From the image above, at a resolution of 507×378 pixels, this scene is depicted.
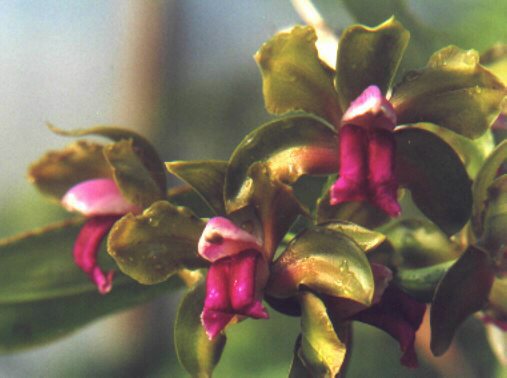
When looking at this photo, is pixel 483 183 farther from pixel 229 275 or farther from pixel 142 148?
pixel 142 148

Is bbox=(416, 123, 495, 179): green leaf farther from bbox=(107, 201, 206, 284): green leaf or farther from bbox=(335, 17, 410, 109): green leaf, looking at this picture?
bbox=(107, 201, 206, 284): green leaf

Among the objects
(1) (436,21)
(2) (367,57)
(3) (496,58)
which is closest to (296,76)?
(2) (367,57)

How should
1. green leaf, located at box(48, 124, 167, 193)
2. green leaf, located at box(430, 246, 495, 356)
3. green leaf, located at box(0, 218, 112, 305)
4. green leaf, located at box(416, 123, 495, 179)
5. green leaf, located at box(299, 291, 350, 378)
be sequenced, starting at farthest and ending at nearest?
green leaf, located at box(0, 218, 112, 305), green leaf, located at box(416, 123, 495, 179), green leaf, located at box(48, 124, 167, 193), green leaf, located at box(430, 246, 495, 356), green leaf, located at box(299, 291, 350, 378)

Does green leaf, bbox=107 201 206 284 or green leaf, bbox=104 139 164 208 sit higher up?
green leaf, bbox=104 139 164 208

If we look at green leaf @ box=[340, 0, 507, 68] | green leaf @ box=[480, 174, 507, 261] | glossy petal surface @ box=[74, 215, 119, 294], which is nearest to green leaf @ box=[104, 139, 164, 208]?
glossy petal surface @ box=[74, 215, 119, 294]

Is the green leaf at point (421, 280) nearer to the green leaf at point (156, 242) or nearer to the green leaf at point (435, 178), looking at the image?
the green leaf at point (435, 178)

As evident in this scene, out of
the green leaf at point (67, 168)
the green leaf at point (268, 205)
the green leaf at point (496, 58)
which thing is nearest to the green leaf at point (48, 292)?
the green leaf at point (67, 168)
